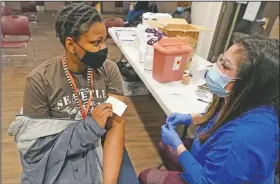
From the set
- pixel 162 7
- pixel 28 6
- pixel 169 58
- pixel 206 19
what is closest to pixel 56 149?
pixel 169 58

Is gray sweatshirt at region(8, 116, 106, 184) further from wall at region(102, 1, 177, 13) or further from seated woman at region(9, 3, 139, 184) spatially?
wall at region(102, 1, 177, 13)

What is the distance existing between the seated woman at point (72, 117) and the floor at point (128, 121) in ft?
2.93

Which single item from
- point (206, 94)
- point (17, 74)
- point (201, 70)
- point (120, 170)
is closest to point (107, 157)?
point (120, 170)

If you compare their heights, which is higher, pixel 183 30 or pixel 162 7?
pixel 183 30

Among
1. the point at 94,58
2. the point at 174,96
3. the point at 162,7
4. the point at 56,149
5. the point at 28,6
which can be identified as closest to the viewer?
the point at 56,149

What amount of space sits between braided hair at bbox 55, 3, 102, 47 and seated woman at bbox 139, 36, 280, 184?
62 cm

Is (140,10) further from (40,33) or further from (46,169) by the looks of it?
(46,169)

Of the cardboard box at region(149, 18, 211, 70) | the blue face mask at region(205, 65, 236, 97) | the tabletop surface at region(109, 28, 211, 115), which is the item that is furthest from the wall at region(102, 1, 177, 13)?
the blue face mask at region(205, 65, 236, 97)

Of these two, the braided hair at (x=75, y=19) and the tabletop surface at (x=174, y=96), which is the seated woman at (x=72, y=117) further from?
the tabletop surface at (x=174, y=96)

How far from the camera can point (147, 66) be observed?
1852 millimetres

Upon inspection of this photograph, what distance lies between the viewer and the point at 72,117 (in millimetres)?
1176

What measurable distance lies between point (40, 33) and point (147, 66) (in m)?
4.10

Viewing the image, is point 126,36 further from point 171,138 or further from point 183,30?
point 171,138

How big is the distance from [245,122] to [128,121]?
1.74 m
